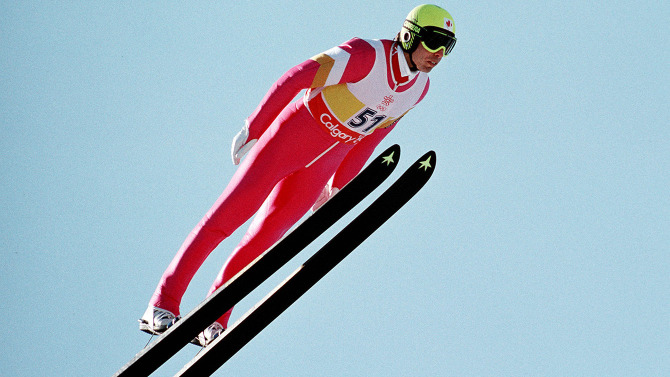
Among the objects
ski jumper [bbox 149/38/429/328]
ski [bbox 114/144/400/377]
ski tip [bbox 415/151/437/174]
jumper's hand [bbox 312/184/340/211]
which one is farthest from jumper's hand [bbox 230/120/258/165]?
jumper's hand [bbox 312/184/340/211]

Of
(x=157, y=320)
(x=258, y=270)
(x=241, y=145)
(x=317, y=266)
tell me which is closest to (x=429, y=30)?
(x=241, y=145)

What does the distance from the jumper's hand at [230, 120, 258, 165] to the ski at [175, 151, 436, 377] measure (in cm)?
45

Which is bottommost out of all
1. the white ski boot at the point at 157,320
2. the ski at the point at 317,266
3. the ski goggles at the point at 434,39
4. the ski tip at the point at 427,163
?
the white ski boot at the point at 157,320

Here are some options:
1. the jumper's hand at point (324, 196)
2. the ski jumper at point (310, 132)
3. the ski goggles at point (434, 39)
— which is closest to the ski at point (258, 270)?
the ski jumper at point (310, 132)

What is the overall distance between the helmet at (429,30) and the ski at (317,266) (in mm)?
457

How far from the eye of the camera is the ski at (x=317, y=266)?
3293mm

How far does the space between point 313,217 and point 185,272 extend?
58 cm

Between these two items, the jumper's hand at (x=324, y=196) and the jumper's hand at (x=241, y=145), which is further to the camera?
the jumper's hand at (x=324, y=196)

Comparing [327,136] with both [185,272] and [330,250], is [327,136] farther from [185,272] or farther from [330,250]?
[185,272]

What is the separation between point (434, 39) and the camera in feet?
11.5

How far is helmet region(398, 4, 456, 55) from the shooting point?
3.51 metres

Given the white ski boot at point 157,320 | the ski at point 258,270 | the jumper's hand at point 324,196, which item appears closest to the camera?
the ski at point 258,270

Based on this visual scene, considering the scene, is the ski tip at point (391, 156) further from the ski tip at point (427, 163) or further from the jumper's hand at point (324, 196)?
the jumper's hand at point (324, 196)

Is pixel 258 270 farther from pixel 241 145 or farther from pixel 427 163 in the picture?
pixel 427 163
